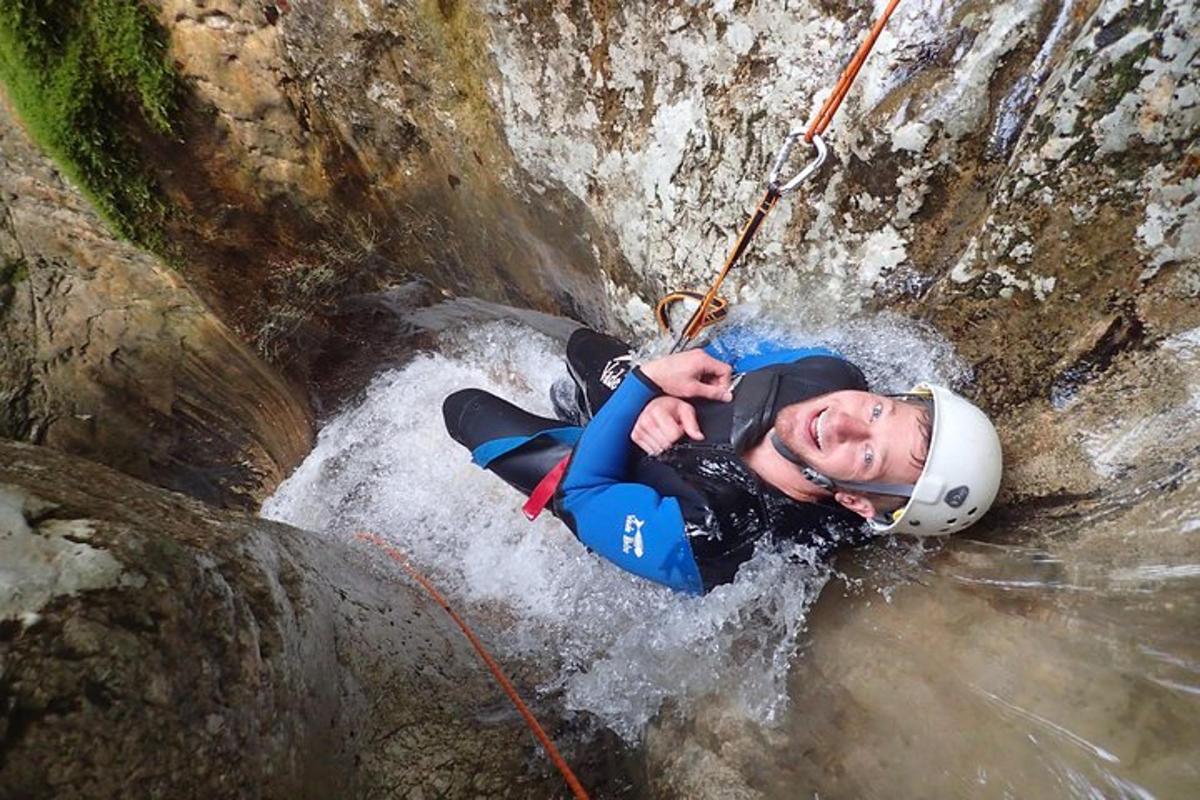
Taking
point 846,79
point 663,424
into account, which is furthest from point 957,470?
point 846,79

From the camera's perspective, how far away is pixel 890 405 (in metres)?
2.65

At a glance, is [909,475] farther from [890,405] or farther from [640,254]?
[640,254]

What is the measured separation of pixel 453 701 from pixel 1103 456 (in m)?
2.24

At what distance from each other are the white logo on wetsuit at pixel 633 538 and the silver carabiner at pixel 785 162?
133 cm

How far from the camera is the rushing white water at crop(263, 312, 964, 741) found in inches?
106

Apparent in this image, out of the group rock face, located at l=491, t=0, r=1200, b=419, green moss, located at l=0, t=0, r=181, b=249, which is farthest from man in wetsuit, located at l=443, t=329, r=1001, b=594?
green moss, located at l=0, t=0, r=181, b=249

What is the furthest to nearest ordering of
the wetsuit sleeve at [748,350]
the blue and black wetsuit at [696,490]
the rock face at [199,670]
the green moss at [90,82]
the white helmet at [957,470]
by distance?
the green moss at [90,82]
the wetsuit sleeve at [748,350]
the blue and black wetsuit at [696,490]
the white helmet at [957,470]
the rock face at [199,670]

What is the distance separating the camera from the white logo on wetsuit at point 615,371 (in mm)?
3600

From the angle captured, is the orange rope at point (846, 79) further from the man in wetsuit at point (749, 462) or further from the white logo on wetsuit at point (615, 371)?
the white logo on wetsuit at point (615, 371)

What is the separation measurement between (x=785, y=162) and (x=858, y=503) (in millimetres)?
1279

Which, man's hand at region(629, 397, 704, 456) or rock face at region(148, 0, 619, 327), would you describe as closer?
man's hand at region(629, 397, 704, 456)

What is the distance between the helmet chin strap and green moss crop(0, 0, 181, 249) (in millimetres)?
3385

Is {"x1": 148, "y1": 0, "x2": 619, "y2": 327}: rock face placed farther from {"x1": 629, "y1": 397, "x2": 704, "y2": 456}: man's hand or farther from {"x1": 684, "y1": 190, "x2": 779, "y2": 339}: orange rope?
{"x1": 629, "y1": 397, "x2": 704, "y2": 456}: man's hand

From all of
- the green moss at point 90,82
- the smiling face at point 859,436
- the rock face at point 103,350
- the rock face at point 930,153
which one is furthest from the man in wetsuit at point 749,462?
the green moss at point 90,82
